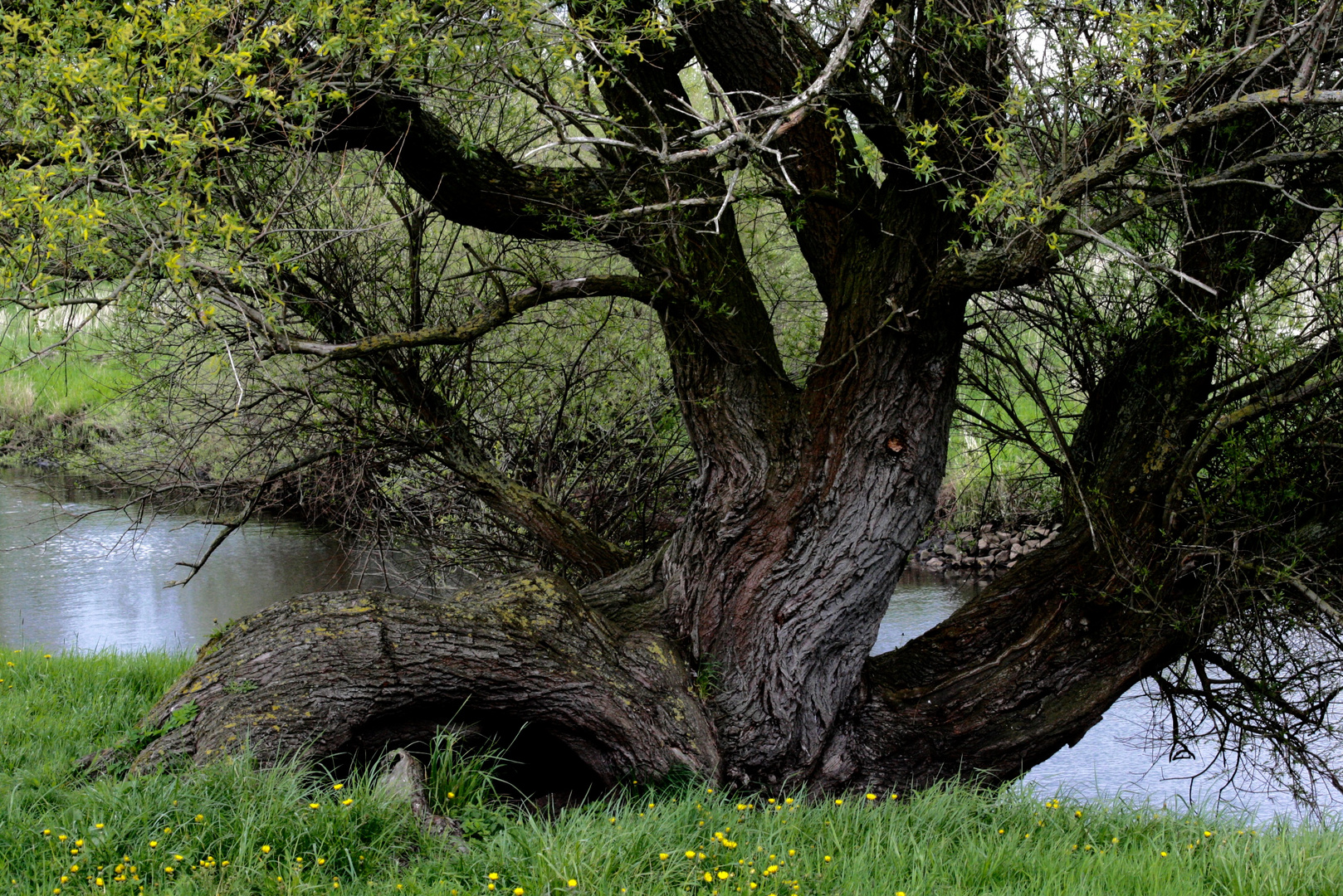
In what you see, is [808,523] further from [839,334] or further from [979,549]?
[979,549]

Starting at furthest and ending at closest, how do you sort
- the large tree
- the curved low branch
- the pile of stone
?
the pile of stone
the curved low branch
the large tree

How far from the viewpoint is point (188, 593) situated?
11.3m

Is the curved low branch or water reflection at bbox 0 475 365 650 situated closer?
the curved low branch

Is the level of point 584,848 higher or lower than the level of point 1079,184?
lower

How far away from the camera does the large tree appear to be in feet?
12.3

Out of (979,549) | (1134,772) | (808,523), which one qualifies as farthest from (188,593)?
(1134,772)

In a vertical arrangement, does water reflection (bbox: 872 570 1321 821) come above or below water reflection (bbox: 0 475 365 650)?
below

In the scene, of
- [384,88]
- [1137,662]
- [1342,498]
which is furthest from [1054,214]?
[384,88]

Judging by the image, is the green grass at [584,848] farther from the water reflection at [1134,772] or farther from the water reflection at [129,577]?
Answer: the water reflection at [129,577]

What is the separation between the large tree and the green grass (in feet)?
1.66

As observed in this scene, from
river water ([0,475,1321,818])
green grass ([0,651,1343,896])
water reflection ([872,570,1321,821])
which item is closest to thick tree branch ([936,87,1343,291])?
green grass ([0,651,1343,896])

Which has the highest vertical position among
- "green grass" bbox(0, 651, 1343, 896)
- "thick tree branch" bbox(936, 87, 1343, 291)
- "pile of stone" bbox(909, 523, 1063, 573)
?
"thick tree branch" bbox(936, 87, 1343, 291)

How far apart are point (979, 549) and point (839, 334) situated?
23.7 feet

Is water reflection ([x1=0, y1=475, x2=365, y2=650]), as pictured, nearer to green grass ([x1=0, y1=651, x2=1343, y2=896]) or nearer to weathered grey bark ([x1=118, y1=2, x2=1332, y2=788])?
weathered grey bark ([x1=118, y1=2, x2=1332, y2=788])
